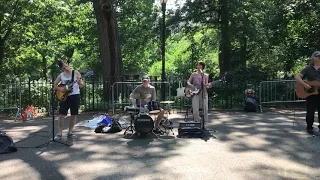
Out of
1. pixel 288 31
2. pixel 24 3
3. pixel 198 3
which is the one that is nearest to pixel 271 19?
pixel 288 31

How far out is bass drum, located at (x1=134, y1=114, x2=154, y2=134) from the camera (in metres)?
8.14

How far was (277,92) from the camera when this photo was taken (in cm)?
1426

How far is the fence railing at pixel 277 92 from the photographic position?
45.5 ft

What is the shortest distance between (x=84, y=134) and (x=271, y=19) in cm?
1472

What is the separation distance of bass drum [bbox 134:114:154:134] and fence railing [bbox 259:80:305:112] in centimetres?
680

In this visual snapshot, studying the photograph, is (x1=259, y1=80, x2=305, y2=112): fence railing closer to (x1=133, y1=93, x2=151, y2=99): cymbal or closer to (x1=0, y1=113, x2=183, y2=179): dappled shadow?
(x1=133, y1=93, x2=151, y2=99): cymbal

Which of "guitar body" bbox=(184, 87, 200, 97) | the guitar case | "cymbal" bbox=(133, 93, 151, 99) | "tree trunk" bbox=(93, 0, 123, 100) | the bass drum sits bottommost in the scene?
the guitar case

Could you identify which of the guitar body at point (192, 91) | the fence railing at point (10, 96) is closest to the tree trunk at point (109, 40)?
the fence railing at point (10, 96)

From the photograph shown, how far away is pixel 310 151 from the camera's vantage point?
6.87m

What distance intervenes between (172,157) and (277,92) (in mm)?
8999

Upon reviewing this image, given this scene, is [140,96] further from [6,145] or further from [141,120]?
[6,145]

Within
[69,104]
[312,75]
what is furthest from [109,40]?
[312,75]

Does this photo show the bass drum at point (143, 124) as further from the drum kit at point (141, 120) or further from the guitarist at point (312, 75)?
the guitarist at point (312, 75)

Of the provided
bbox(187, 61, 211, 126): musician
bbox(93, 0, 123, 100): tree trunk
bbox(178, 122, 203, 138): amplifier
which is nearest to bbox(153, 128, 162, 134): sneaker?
bbox(178, 122, 203, 138): amplifier
